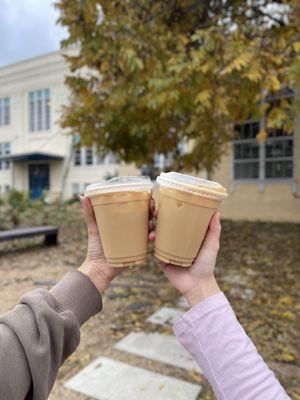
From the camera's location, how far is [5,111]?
24.2 metres

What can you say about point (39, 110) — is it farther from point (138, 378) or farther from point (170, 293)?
point (138, 378)

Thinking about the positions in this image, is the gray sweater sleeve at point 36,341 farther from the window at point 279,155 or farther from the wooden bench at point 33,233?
the window at point 279,155

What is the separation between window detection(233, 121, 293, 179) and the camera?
10.7m

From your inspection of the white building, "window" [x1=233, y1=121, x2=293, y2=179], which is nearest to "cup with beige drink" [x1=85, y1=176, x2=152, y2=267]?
"window" [x1=233, y1=121, x2=293, y2=179]

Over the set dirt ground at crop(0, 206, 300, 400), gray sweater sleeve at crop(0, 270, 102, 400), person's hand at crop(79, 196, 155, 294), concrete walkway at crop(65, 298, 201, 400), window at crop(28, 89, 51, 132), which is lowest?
concrete walkway at crop(65, 298, 201, 400)

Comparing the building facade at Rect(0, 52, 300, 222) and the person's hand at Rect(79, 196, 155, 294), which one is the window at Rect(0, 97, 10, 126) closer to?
the building facade at Rect(0, 52, 300, 222)

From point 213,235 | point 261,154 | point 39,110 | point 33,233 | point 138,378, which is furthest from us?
point 39,110

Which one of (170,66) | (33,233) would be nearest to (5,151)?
(33,233)

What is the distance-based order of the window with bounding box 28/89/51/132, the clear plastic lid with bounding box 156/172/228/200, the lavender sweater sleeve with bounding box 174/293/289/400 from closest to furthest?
the lavender sweater sleeve with bounding box 174/293/289/400
the clear plastic lid with bounding box 156/172/228/200
the window with bounding box 28/89/51/132

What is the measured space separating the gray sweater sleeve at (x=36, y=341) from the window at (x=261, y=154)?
996 cm

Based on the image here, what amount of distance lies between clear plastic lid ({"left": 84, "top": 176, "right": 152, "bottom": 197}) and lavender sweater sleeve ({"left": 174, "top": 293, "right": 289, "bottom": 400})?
40 cm

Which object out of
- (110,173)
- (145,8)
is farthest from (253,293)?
(110,173)

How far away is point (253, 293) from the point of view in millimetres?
4457

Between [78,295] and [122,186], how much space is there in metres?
0.38
